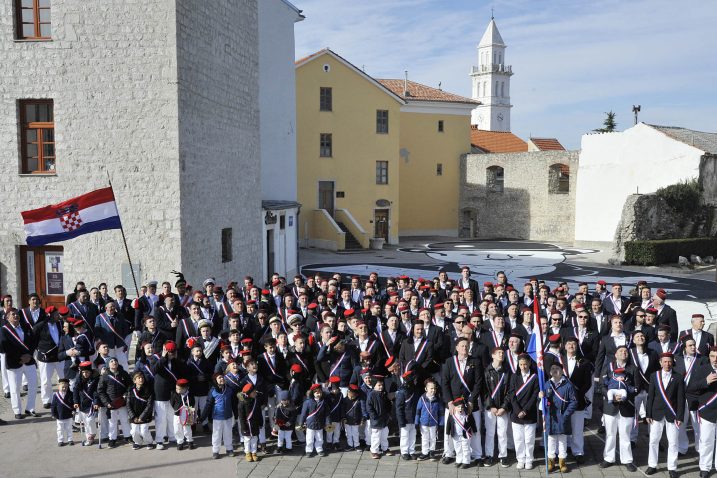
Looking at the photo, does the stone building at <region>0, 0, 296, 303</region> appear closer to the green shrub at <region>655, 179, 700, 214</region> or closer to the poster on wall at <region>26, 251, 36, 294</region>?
A: the poster on wall at <region>26, 251, 36, 294</region>

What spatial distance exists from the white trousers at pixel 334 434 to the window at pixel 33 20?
39.0 ft

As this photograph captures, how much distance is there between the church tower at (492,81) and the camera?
8638 centimetres

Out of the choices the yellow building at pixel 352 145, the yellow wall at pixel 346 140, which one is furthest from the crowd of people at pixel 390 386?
the yellow wall at pixel 346 140

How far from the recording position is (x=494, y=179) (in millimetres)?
45406

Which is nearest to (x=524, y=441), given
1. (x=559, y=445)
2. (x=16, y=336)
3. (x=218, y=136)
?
(x=559, y=445)

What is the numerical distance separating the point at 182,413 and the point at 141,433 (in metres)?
0.73

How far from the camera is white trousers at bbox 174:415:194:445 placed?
9695 millimetres

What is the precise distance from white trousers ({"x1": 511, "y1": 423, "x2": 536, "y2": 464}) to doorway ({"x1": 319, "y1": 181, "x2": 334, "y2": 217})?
31040mm

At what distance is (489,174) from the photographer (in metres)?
45.0

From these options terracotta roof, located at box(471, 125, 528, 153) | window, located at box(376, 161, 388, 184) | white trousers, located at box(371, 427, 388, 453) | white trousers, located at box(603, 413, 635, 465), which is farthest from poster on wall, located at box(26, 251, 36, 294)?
terracotta roof, located at box(471, 125, 528, 153)

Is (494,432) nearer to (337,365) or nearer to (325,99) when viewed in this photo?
(337,365)

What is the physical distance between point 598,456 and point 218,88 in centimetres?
1328

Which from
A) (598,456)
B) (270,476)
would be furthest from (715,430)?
(270,476)

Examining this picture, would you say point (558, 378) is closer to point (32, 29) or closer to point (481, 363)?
point (481, 363)
